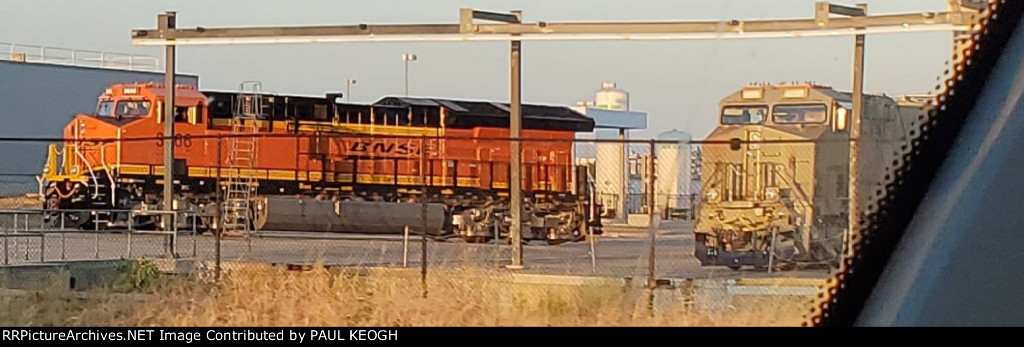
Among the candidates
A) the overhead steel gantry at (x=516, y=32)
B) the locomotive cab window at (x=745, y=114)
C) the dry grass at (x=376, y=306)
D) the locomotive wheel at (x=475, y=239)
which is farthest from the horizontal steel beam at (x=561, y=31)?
the locomotive wheel at (x=475, y=239)

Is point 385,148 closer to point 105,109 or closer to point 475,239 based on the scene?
point 475,239

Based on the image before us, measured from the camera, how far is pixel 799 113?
78.5 feet

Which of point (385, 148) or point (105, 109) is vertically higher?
point (105, 109)

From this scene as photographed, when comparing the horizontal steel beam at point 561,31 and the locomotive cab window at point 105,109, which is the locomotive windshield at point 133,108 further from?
the horizontal steel beam at point 561,31

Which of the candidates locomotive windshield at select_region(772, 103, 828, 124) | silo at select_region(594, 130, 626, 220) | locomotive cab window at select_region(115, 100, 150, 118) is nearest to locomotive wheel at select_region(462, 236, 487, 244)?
silo at select_region(594, 130, 626, 220)

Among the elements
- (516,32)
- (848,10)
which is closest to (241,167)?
(516,32)

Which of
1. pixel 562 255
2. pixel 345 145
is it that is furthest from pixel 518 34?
pixel 345 145

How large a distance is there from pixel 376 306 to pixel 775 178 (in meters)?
12.4

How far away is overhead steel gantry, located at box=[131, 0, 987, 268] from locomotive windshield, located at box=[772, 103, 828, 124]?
217 inches

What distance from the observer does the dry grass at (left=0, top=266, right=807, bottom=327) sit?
10.2m

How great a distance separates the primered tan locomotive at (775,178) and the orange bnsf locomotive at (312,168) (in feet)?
22.5

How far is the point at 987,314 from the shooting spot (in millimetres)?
7324

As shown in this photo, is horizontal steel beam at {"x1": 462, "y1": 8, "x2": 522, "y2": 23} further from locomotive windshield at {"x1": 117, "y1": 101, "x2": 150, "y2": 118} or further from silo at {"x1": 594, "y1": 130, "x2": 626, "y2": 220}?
locomotive windshield at {"x1": 117, "y1": 101, "x2": 150, "y2": 118}

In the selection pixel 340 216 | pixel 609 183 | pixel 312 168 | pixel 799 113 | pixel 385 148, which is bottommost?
pixel 340 216
